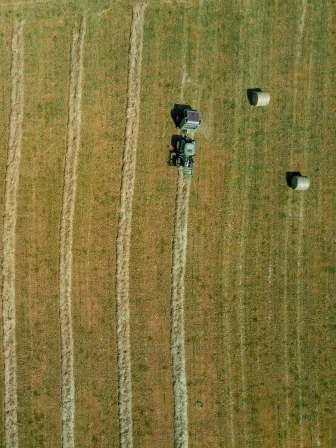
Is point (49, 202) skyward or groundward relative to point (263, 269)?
skyward

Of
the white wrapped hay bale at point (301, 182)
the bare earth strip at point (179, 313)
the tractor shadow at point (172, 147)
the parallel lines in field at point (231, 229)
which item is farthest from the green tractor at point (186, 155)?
the white wrapped hay bale at point (301, 182)

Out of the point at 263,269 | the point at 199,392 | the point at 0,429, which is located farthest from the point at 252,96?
the point at 0,429

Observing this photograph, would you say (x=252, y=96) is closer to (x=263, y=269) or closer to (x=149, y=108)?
(x=149, y=108)

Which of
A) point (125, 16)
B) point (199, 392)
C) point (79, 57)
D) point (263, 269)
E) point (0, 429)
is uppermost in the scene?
point (125, 16)

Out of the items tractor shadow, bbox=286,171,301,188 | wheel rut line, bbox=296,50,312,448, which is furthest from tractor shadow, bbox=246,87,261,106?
tractor shadow, bbox=286,171,301,188

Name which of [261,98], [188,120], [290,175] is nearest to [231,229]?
[290,175]

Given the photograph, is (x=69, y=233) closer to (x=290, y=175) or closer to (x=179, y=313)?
(x=179, y=313)
